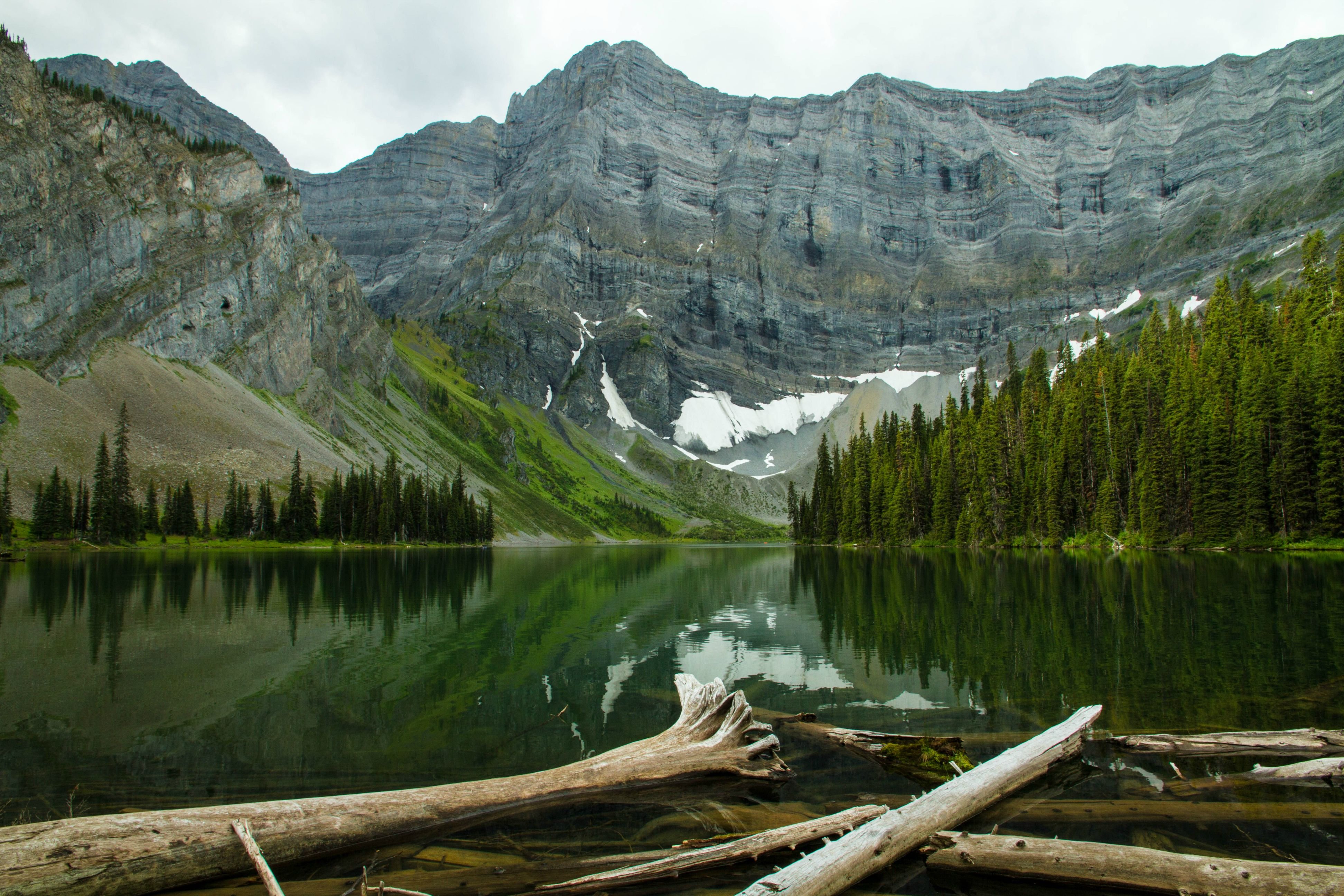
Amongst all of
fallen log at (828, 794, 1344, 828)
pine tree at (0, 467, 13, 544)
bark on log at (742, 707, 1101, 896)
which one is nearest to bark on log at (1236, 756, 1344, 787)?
fallen log at (828, 794, 1344, 828)

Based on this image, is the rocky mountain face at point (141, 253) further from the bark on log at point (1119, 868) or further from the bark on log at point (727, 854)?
the bark on log at point (1119, 868)

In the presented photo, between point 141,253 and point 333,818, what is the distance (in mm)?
198358

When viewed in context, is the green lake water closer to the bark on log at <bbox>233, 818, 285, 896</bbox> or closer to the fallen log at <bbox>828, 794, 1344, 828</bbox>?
the fallen log at <bbox>828, 794, 1344, 828</bbox>

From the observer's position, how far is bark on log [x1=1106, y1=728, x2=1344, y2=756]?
37.9 ft

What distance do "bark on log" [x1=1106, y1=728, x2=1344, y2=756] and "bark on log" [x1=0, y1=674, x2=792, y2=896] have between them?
22.9ft

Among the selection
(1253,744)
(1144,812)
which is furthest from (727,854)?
(1253,744)

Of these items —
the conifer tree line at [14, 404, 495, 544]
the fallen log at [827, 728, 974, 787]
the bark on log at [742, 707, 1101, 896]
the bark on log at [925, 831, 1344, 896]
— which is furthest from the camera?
the conifer tree line at [14, 404, 495, 544]

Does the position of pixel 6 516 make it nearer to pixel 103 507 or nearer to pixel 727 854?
pixel 103 507

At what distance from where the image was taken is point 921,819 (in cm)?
899

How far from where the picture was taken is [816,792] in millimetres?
11250

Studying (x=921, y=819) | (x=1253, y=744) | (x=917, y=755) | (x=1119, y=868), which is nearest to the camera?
(x=1119, y=868)

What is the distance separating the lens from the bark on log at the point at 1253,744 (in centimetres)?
1154

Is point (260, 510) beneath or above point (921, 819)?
above

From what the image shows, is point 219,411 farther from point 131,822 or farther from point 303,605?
point 131,822
